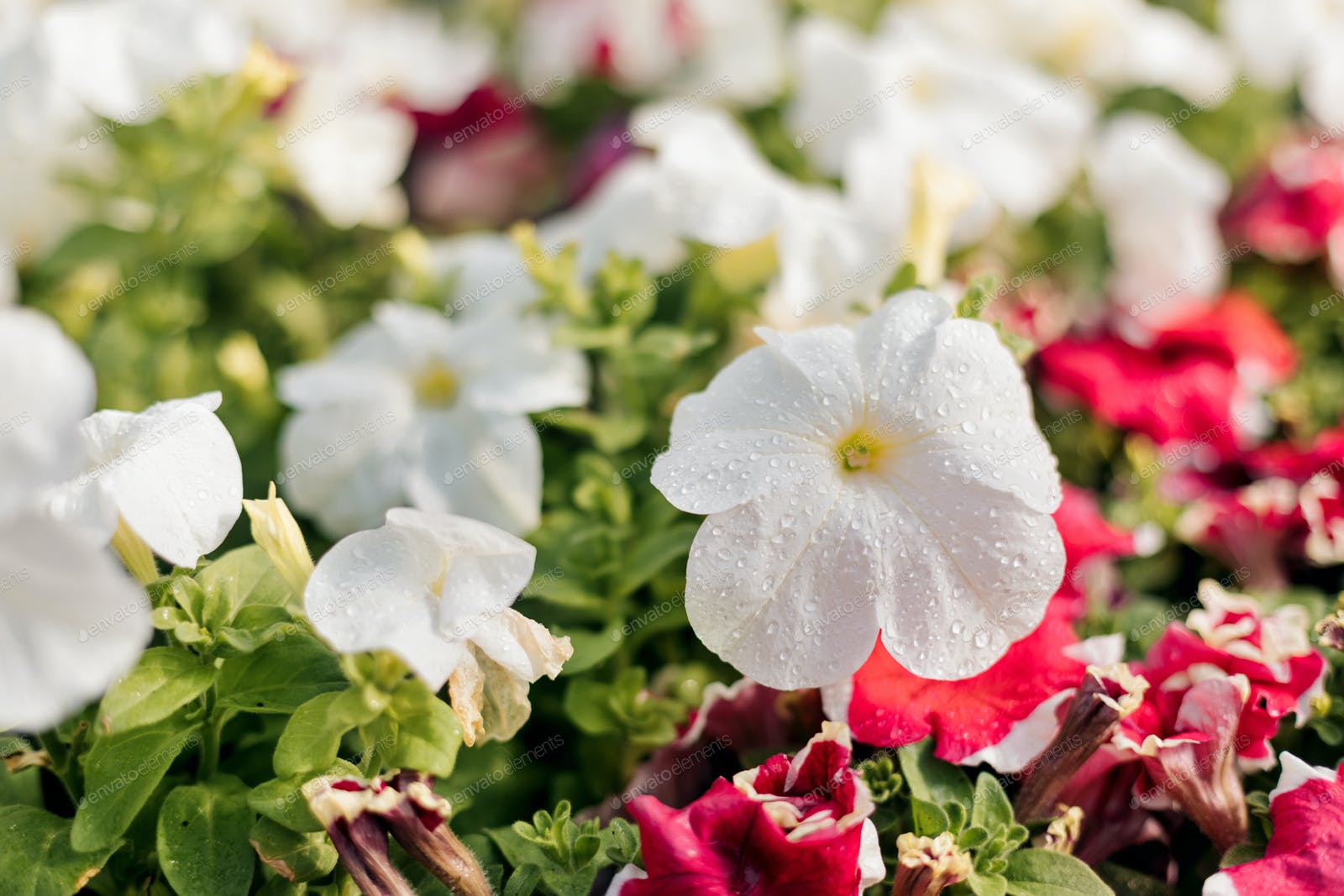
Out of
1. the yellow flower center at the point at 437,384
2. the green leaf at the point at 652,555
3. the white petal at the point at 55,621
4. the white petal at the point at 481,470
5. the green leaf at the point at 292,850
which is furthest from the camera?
the yellow flower center at the point at 437,384

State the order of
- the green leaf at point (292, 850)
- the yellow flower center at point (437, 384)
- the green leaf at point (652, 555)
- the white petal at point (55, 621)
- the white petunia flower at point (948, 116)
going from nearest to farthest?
the white petal at point (55, 621), the green leaf at point (292, 850), the green leaf at point (652, 555), the yellow flower center at point (437, 384), the white petunia flower at point (948, 116)

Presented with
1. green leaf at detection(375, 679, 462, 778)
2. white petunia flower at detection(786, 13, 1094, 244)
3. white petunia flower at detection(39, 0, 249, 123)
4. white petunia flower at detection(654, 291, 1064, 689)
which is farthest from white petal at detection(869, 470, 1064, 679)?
white petunia flower at detection(39, 0, 249, 123)

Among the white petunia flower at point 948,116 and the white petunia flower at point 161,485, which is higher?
the white petunia flower at point 161,485

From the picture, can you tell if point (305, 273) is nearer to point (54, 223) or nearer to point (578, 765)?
point (54, 223)

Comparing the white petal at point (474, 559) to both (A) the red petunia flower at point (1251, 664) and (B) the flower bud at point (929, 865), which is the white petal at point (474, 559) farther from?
(A) the red petunia flower at point (1251, 664)

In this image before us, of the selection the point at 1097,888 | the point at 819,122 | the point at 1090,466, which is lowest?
the point at 1090,466

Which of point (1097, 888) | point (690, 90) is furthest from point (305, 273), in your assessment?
point (1097, 888)

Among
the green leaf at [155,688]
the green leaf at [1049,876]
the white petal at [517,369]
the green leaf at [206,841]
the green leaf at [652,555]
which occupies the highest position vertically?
the green leaf at [155,688]

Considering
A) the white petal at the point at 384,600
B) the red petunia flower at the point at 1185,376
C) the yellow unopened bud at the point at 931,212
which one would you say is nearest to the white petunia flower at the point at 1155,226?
the red petunia flower at the point at 1185,376
